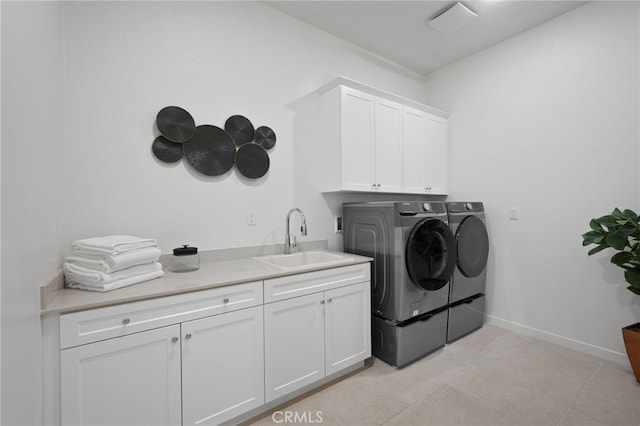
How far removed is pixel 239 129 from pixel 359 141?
1.02 m

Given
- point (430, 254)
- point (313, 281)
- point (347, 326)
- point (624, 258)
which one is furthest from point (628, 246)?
point (313, 281)

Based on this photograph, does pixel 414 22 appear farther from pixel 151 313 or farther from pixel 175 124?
pixel 151 313

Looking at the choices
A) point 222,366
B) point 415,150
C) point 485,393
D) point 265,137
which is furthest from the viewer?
point 415,150

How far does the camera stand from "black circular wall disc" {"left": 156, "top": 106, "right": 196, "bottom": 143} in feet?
5.94

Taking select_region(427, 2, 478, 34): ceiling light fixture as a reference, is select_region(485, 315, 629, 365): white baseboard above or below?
below

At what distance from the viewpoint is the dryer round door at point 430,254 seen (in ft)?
6.97

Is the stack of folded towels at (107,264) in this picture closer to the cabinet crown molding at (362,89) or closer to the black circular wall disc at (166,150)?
the black circular wall disc at (166,150)

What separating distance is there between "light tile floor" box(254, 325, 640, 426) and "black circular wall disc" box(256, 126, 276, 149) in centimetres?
186

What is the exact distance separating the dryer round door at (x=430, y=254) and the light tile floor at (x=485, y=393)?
0.66 meters

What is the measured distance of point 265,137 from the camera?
2.25 meters

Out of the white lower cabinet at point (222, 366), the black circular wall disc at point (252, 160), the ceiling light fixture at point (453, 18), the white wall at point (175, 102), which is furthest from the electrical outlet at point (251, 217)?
the ceiling light fixture at point (453, 18)

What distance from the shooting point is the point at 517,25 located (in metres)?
2.55

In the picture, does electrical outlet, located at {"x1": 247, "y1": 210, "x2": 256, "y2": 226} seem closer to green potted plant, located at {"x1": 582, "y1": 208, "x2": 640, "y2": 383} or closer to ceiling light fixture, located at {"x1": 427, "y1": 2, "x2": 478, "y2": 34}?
ceiling light fixture, located at {"x1": 427, "y1": 2, "x2": 478, "y2": 34}

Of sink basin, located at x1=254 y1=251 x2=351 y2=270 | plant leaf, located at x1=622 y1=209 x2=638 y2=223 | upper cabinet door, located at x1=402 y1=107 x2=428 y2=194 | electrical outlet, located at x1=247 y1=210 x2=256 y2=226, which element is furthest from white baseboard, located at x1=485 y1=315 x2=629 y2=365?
electrical outlet, located at x1=247 y1=210 x2=256 y2=226
